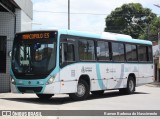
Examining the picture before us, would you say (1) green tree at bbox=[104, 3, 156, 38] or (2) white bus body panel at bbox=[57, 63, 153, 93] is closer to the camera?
(2) white bus body panel at bbox=[57, 63, 153, 93]

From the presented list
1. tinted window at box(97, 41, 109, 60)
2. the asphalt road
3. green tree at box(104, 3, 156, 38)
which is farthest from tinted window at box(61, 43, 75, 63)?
green tree at box(104, 3, 156, 38)

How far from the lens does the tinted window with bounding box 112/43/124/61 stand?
21541 millimetres

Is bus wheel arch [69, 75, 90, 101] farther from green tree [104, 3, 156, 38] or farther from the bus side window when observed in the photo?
green tree [104, 3, 156, 38]

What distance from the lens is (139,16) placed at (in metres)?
85.6

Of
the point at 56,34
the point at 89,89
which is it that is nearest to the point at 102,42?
the point at 89,89

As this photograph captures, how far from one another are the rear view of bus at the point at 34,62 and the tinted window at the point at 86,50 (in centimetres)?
191

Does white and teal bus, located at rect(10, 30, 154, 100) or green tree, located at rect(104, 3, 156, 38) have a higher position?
green tree, located at rect(104, 3, 156, 38)

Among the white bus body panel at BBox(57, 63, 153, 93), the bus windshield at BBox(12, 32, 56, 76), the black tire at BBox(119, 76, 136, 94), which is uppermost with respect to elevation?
the bus windshield at BBox(12, 32, 56, 76)

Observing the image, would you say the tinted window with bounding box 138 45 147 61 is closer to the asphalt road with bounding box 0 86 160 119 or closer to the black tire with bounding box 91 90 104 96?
the black tire with bounding box 91 90 104 96

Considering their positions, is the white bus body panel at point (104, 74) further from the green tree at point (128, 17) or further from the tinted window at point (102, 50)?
the green tree at point (128, 17)

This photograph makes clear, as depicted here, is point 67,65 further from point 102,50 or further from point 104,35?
point 104,35

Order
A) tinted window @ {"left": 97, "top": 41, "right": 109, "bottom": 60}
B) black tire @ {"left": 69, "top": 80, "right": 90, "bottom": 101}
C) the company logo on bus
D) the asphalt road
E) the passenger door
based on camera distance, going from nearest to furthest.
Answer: the asphalt road → the passenger door → the company logo on bus → black tire @ {"left": 69, "top": 80, "right": 90, "bottom": 101} → tinted window @ {"left": 97, "top": 41, "right": 109, "bottom": 60}

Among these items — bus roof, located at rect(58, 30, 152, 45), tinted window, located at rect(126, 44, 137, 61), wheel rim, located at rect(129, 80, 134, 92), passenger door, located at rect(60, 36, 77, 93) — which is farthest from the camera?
wheel rim, located at rect(129, 80, 134, 92)

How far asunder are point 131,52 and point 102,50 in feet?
11.6
